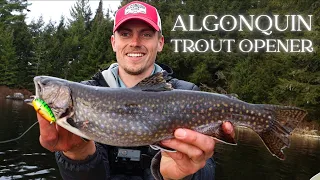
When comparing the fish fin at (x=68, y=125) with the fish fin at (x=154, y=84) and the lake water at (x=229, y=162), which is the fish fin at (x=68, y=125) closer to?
the fish fin at (x=154, y=84)

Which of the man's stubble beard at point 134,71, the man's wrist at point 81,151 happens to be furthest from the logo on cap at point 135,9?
the man's wrist at point 81,151

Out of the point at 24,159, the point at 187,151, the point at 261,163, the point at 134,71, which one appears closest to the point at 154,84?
the point at 187,151

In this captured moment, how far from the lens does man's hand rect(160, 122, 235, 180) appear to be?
11.4ft

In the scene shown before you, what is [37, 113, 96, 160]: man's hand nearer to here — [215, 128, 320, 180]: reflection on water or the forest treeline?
[215, 128, 320, 180]: reflection on water

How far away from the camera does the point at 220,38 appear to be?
167 feet

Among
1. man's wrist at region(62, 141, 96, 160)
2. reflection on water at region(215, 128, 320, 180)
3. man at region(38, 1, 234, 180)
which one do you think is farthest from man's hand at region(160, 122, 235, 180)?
reflection on water at region(215, 128, 320, 180)

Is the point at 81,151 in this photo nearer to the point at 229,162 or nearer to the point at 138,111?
the point at 138,111

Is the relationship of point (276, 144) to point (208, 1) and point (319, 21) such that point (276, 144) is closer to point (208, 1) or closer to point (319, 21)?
point (319, 21)

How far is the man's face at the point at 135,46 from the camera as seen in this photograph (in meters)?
5.00

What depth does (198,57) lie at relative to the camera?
49.7m

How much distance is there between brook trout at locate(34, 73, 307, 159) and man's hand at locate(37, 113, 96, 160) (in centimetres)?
18

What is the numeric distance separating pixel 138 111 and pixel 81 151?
2.74ft

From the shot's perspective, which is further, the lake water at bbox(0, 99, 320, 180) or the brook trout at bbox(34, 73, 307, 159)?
the lake water at bbox(0, 99, 320, 180)

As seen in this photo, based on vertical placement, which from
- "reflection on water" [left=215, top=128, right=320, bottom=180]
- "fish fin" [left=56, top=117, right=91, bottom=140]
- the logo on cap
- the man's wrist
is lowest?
"reflection on water" [left=215, top=128, right=320, bottom=180]
